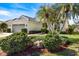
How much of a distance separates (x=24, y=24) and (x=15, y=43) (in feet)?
0.90

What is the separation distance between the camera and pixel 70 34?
331 cm

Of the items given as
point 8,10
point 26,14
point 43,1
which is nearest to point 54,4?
point 43,1

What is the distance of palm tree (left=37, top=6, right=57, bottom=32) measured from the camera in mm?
3278

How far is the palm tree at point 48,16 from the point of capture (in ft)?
10.8

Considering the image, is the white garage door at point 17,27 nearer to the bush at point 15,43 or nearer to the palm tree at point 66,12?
the bush at point 15,43

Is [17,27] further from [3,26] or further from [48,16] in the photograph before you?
[48,16]

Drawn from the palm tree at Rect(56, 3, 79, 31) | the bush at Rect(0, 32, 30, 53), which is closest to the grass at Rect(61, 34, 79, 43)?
the palm tree at Rect(56, 3, 79, 31)

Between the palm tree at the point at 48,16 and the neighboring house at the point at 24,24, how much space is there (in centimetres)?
9

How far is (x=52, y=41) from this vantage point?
3309 mm

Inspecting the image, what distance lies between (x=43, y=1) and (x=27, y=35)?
488mm

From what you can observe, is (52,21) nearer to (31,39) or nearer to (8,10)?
(31,39)

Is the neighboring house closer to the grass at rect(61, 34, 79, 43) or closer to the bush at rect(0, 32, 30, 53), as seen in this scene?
the bush at rect(0, 32, 30, 53)

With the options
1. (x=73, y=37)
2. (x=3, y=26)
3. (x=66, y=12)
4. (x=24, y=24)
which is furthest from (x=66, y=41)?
(x=3, y=26)

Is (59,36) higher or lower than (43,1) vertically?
lower
